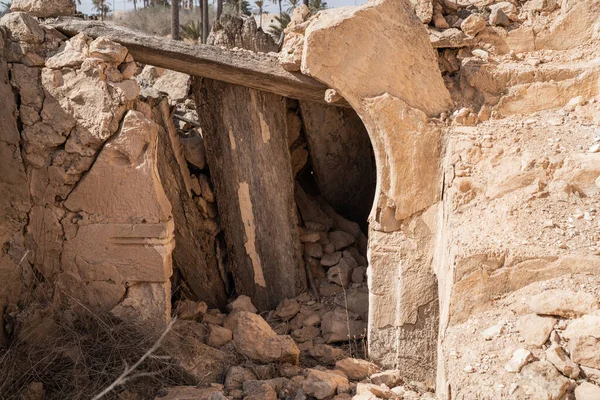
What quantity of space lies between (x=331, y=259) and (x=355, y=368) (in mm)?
1442

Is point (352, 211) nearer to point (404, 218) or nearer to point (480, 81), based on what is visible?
point (404, 218)

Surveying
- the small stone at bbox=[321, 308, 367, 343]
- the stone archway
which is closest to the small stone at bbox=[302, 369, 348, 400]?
the stone archway

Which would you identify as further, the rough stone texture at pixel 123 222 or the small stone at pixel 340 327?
the small stone at pixel 340 327

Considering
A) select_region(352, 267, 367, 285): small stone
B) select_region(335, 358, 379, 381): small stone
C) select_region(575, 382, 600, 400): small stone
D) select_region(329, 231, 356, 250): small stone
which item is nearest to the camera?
select_region(575, 382, 600, 400): small stone

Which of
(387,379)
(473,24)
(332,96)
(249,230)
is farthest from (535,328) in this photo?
(249,230)

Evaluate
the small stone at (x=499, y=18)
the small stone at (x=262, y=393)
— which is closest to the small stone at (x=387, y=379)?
the small stone at (x=262, y=393)

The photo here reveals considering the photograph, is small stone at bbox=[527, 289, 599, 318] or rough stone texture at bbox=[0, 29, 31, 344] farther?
rough stone texture at bbox=[0, 29, 31, 344]

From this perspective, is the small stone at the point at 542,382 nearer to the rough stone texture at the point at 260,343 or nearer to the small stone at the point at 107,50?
the rough stone texture at the point at 260,343

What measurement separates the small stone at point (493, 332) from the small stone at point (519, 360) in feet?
0.61

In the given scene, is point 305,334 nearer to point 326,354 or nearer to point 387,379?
point 326,354

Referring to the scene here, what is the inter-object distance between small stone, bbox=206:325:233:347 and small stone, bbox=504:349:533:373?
95.6 inches

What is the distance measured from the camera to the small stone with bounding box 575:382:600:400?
2.55 meters

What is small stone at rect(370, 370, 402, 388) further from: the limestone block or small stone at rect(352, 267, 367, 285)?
the limestone block

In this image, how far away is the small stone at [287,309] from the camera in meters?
5.32
